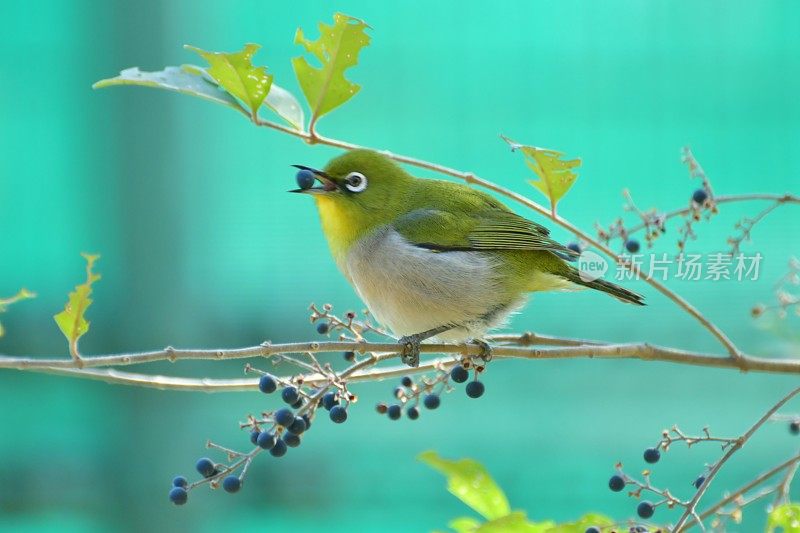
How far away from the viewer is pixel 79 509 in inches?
135

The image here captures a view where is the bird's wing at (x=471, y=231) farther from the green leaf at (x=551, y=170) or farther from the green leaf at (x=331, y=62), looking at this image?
the green leaf at (x=331, y=62)

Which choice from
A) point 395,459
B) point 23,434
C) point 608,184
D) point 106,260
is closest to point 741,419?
point 608,184

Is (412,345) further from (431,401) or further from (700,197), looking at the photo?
(700,197)

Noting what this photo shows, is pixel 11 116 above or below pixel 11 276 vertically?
above

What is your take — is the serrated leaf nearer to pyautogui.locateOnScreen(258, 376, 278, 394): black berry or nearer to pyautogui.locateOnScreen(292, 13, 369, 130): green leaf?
pyautogui.locateOnScreen(292, 13, 369, 130): green leaf

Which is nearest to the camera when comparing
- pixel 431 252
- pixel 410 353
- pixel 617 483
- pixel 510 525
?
pixel 510 525

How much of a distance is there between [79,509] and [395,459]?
3.99ft

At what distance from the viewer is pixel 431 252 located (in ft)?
6.01

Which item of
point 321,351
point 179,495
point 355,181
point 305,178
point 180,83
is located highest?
point 355,181

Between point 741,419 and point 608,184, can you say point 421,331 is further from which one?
point 741,419

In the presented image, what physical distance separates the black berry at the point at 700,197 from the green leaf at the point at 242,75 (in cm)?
64

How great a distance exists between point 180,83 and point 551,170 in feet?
1.83

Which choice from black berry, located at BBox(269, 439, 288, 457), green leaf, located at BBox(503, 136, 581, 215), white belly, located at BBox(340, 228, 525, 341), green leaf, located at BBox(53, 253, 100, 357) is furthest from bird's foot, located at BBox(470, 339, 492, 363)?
green leaf, located at BBox(53, 253, 100, 357)

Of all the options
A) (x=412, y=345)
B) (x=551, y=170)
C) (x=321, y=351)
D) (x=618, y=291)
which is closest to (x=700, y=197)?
(x=551, y=170)
